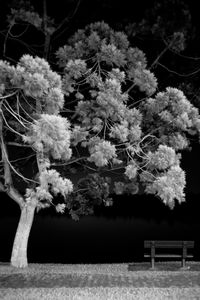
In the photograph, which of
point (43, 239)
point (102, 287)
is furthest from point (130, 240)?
point (102, 287)

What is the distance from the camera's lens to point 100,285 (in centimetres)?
916

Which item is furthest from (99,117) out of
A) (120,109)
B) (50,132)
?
(50,132)

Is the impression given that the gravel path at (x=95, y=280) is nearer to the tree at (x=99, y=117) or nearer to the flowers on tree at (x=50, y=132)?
the tree at (x=99, y=117)

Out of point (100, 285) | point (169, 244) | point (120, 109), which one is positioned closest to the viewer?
point (100, 285)

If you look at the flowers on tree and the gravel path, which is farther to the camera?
the gravel path

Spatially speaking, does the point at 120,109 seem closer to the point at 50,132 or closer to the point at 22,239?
the point at 50,132

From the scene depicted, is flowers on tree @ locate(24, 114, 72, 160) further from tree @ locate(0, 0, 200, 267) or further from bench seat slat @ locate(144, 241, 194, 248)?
bench seat slat @ locate(144, 241, 194, 248)

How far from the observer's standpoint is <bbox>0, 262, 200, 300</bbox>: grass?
8078 millimetres

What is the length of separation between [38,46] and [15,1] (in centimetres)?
210

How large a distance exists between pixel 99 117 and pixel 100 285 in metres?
4.84

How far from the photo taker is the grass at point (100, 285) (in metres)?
8.08

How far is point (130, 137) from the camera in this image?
11125mm

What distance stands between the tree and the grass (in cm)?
177

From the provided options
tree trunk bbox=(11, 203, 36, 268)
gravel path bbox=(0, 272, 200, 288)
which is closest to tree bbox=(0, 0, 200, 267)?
tree trunk bbox=(11, 203, 36, 268)
